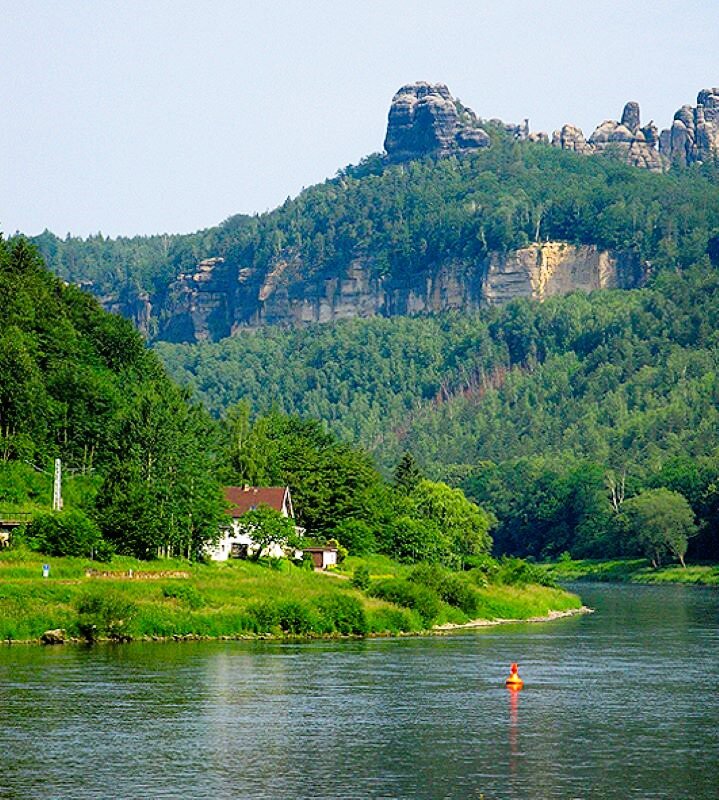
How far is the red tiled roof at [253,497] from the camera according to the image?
417 ft

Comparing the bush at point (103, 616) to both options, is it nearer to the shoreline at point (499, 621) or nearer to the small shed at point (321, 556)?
the shoreline at point (499, 621)

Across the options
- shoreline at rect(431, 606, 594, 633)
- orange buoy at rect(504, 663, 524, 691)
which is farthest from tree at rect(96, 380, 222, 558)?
orange buoy at rect(504, 663, 524, 691)

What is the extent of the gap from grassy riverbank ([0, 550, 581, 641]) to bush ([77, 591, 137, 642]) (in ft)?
0.16

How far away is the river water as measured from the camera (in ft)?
166

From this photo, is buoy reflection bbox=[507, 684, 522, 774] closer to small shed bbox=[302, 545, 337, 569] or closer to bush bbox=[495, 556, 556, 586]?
small shed bbox=[302, 545, 337, 569]

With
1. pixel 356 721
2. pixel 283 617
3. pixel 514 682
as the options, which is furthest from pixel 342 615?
pixel 356 721

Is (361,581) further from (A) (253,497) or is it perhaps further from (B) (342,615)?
(A) (253,497)

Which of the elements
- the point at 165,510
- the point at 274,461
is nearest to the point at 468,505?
the point at 274,461

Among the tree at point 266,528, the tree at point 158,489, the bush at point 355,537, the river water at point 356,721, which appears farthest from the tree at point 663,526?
the river water at point 356,721

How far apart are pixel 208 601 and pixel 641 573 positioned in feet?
336

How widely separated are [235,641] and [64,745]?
1322 inches

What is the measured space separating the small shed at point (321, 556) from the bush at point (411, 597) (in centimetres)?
1991

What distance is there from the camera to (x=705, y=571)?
7018 inches

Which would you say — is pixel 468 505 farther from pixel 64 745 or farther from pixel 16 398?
pixel 64 745
